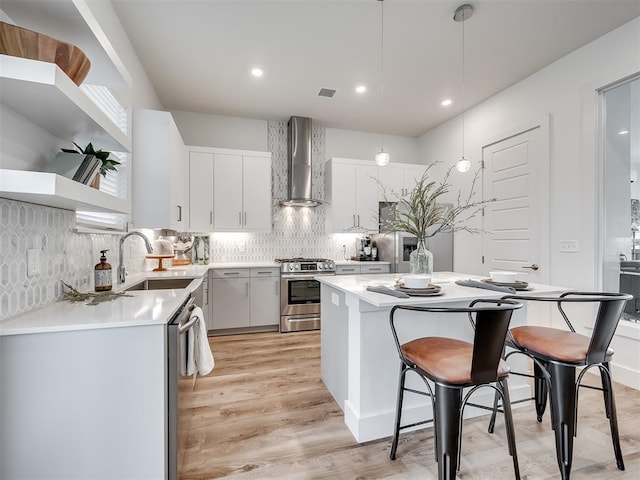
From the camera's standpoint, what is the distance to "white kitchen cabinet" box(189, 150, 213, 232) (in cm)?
397

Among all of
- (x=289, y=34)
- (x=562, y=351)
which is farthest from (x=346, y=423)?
(x=289, y=34)

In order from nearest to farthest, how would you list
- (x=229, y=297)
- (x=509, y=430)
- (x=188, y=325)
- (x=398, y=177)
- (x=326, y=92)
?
(x=509, y=430), (x=188, y=325), (x=326, y=92), (x=229, y=297), (x=398, y=177)

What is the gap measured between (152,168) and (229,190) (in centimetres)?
137

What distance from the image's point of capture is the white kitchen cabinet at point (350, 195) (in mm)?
4609

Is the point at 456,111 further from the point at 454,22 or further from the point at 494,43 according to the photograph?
the point at 454,22

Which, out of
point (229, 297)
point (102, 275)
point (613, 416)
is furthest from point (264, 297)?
point (613, 416)

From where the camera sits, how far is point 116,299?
173 cm

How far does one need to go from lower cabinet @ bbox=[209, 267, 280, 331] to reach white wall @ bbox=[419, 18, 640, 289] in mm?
3146

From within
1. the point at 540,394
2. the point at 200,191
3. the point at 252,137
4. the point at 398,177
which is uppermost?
the point at 252,137

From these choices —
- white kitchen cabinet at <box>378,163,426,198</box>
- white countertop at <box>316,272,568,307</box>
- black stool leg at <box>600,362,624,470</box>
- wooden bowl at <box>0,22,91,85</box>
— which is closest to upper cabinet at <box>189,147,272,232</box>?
white kitchen cabinet at <box>378,163,426,198</box>

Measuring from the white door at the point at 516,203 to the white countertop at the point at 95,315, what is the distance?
3160mm

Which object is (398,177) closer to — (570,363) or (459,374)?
(570,363)

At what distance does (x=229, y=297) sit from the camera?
12.8ft

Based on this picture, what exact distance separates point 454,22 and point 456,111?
1961 mm
